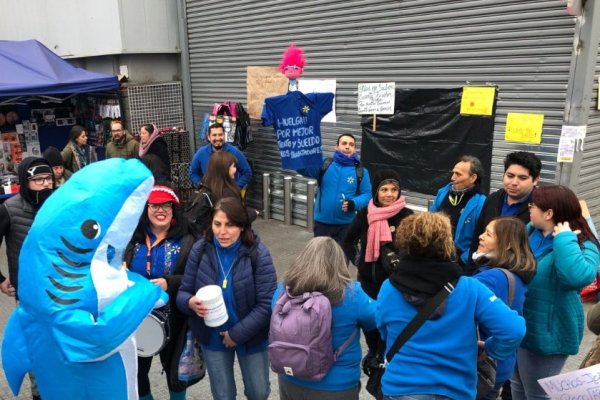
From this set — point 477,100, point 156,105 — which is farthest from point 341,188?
point 156,105

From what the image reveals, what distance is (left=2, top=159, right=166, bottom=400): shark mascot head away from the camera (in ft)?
7.98

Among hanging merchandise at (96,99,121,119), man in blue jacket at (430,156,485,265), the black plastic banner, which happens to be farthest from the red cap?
hanging merchandise at (96,99,121,119)

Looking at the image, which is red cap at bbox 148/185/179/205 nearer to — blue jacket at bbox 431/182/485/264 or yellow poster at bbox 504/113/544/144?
blue jacket at bbox 431/182/485/264

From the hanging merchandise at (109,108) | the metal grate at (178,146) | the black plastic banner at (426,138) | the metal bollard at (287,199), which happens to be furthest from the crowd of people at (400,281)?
the hanging merchandise at (109,108)

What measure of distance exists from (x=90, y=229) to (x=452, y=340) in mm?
1737

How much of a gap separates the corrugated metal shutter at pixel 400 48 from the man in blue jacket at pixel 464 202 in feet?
6.89

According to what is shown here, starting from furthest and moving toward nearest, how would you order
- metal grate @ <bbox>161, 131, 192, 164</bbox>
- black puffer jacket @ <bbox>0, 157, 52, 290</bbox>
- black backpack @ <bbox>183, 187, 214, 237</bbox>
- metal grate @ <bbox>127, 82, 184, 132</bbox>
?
metal grate @ <bbox>127, 82, 184, 132</bbox> < metal grate @ <bbox>161, 131, 192, 164</bbox> < black backpack @ <bbox>183, 187, 214, 237</bbox> < black puffer jacket @ <bbox>0, 157, 52, 290</bbox>

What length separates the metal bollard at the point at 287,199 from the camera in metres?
9.17

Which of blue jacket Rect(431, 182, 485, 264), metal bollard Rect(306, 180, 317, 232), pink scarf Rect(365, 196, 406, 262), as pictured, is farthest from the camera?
metal bollard Rect(306, 180, 317, 232)

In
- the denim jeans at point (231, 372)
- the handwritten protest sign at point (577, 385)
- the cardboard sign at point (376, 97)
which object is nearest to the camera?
the handwritten protest sign at point (577, 385)

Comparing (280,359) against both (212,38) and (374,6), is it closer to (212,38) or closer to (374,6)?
(374,6)

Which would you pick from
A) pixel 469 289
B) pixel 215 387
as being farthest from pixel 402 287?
pixel 215 387

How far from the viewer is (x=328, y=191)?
18.8 feet

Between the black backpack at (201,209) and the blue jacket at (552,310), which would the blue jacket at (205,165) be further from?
the blue jacket at (552,310)
